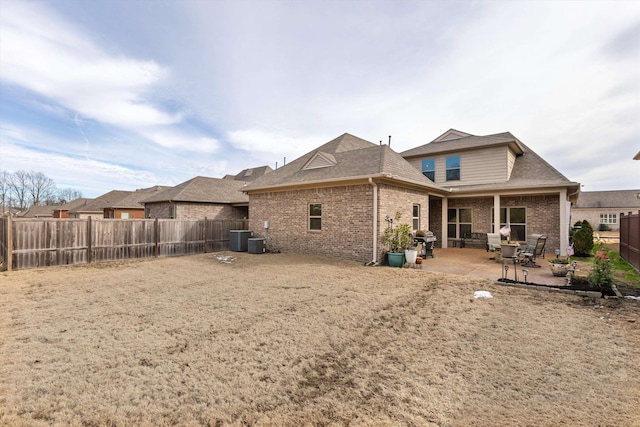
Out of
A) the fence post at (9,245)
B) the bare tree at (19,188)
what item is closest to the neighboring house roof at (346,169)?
the fence post at (9,245)

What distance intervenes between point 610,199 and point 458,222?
39245 mm

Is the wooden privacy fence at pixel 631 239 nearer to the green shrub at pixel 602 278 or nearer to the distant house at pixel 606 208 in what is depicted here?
the green shrub at pixel 602 278

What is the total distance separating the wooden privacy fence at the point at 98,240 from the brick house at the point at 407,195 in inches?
108

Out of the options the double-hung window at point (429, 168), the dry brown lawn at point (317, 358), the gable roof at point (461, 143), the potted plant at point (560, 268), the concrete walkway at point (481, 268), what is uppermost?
the gable roof at point (461, 143)

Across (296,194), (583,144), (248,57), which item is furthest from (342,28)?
(583,144)

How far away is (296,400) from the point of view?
2803 millimetres

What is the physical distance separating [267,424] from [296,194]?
416 inches

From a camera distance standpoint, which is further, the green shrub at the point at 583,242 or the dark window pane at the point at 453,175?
the dark window pane at the point at 453,175

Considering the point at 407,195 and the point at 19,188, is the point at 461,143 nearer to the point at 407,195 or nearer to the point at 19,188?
the point at 407,195

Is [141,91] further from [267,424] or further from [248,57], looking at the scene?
[267,424]

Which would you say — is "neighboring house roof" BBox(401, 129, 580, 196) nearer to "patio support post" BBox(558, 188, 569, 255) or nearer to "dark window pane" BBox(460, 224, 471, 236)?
"patio support post" BBox(558, 188, 569, 255)

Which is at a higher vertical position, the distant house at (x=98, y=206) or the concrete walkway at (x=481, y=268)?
the distant house at (x=98, y=206)

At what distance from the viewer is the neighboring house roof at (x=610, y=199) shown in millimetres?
36844

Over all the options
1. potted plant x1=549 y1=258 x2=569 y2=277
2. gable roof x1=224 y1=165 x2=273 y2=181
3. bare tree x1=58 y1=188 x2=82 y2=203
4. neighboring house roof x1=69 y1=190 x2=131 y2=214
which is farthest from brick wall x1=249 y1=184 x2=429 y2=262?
bare tree x1=58 y1=188 x2=82 y2=203
